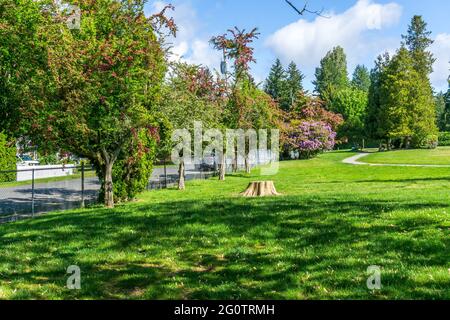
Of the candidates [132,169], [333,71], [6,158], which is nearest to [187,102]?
[132,169]

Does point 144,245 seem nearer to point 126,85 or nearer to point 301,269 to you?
point 301,269

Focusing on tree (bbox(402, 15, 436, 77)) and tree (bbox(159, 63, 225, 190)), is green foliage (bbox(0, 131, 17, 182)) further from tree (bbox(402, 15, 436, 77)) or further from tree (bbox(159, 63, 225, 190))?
tree (bbox(402, 15, 436, 77))

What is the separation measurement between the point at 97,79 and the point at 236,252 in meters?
9.23

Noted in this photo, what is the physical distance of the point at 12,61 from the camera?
14.8 metres

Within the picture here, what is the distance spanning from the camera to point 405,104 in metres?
57.2

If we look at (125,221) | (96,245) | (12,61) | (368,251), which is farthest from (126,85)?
(368,251)

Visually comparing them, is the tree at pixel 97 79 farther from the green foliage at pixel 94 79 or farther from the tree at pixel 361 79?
the tree at pixel 361 79

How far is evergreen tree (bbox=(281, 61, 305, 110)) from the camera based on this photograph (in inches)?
2717

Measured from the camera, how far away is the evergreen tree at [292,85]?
6900cm

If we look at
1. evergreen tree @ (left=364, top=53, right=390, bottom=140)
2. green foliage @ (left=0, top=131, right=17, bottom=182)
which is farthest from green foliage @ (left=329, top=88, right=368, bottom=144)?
green foliage @ (left=0, top=131, right=17, bottom=182)

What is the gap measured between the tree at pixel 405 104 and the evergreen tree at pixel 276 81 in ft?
61.5

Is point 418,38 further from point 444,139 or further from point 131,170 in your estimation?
point 131,170

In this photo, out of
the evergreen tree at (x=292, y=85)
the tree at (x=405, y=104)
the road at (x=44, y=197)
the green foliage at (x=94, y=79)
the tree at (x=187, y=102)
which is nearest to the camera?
the green foliage at (x=94, y=79)

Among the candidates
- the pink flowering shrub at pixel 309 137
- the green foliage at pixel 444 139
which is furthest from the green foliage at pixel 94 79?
the green foliage at pixel 444 139
